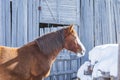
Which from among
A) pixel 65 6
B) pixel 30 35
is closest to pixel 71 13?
pixel 65 6

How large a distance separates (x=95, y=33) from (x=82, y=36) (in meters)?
0.65

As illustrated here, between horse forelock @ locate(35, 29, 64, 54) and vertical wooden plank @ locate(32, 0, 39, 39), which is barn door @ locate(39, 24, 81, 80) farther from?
horse forelock @ locate(35, 29, 64, 54)

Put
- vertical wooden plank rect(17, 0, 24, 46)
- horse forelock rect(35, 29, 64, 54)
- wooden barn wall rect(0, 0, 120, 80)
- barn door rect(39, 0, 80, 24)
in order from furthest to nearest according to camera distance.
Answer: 1. barn door rect(39, 0, 80, 24)
2. vertical wooden plank rect(17, 0, 24, 46)
3. wooden barn wall rect(0, 0, 120, 80)
4. horse forelock rect(35, 29, 64, 54)

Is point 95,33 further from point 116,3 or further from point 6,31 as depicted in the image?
point 6,31

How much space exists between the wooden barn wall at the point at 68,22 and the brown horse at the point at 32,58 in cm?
328

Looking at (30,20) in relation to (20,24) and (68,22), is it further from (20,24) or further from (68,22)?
(68,22)

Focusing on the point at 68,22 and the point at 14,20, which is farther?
the point at 68,22

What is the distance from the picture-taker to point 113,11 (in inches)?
513

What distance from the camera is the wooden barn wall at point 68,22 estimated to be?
10.3 meters

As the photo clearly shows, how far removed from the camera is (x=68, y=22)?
1173 cm

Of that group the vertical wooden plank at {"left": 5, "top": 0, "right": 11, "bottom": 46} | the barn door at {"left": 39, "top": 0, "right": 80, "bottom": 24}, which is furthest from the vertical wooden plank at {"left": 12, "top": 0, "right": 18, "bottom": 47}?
the barn door at {"left": 39, "top": 0, "right": 80, "bottom": 24}

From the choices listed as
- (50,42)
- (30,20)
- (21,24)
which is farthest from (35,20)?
(50,42)

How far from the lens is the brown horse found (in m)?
6.55

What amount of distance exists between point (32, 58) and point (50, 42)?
531mm
